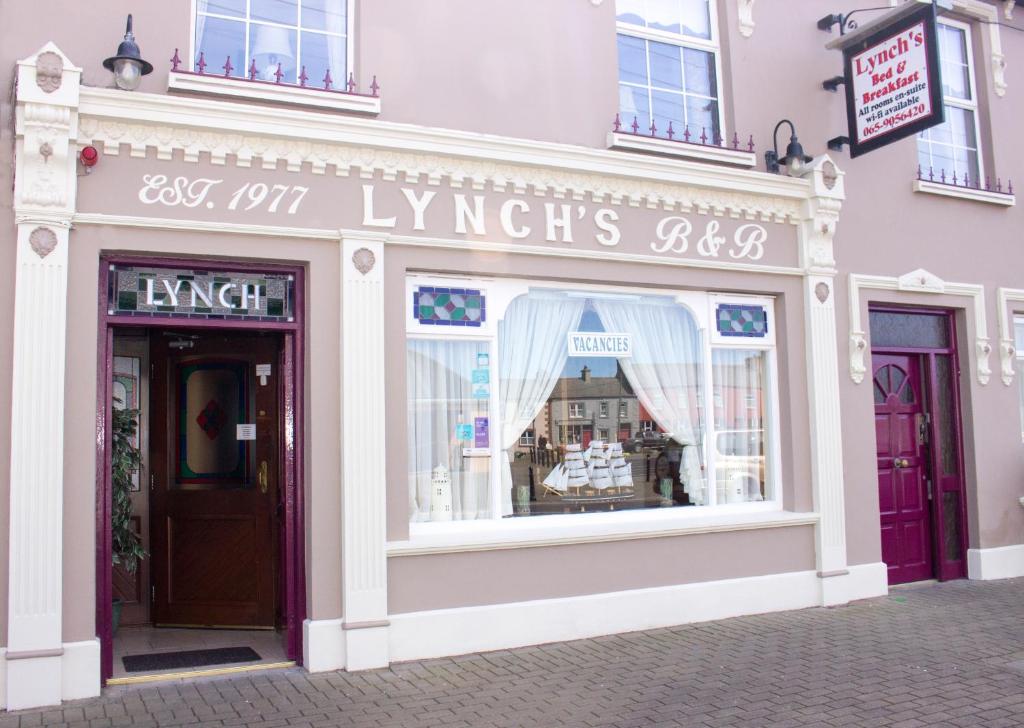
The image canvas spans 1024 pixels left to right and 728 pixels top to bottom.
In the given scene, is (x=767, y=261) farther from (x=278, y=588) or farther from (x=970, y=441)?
(x=278, y=588)

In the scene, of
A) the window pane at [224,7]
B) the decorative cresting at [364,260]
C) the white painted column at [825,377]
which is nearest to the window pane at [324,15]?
the window pane at [224,7]

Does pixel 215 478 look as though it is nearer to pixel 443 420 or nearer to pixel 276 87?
pixel 443 420

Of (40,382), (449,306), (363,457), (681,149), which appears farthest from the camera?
(681,149)

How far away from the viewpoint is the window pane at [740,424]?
816 centimetres

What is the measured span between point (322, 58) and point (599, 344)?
3.21 m

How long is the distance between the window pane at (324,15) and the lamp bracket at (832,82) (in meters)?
4.72

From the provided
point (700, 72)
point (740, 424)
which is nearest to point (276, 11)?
point (700, 72)

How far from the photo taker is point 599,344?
25.3 feet

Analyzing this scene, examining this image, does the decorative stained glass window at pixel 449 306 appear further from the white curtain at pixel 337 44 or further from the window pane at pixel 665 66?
the window pane at pixel 665 66

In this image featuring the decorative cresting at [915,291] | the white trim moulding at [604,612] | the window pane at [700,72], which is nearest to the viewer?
the white trim moulding at [604,612]

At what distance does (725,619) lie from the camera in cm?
759

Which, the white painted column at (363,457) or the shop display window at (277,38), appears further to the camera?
the shop display window at (277,38)

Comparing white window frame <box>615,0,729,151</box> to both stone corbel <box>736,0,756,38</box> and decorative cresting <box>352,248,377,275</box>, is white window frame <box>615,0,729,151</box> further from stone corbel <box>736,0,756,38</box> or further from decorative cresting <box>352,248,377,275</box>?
decorative cresting <box>352,248,377,275</box>

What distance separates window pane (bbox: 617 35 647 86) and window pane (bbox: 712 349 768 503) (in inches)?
101
